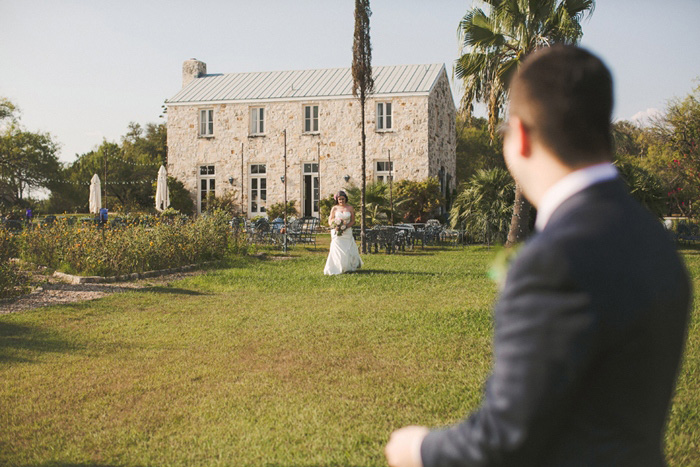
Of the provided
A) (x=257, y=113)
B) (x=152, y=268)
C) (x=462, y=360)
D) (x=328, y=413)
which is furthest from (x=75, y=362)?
(x=257, y=113)

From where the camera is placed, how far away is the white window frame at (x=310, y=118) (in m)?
27.8

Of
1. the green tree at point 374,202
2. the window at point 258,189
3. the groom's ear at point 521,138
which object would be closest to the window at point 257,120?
the window at point 258,189

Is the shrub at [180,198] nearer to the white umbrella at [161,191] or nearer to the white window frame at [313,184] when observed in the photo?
the white window frame at [313,184]

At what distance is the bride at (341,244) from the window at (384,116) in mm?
14835

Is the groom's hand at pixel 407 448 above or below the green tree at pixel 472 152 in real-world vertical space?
below

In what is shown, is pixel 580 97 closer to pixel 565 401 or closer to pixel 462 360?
pixel 565 401

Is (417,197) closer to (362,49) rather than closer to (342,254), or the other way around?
(362,49)

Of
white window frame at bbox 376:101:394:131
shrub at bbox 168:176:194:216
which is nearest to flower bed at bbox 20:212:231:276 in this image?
white window frame at bbox 376:101:394:131

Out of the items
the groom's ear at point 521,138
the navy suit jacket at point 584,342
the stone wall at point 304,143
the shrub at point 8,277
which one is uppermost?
the stone wall at point 304,143

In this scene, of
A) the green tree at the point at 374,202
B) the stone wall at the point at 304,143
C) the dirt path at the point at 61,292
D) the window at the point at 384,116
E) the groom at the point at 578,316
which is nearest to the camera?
the groom at the point at 578,316

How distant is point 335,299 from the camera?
909 cm

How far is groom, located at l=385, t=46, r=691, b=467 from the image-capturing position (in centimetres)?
97

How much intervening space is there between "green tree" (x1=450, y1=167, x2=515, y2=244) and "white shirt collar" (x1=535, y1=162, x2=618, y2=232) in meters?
18.1

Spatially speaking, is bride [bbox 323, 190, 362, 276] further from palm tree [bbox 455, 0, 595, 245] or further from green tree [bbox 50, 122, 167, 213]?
green tree [bbox 50, 122, 167, 213]
